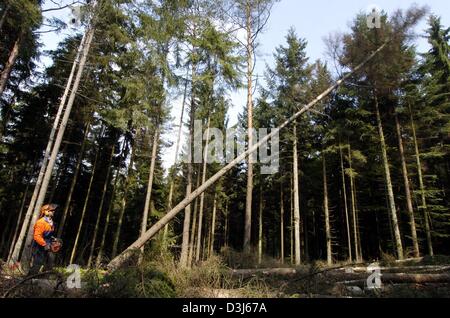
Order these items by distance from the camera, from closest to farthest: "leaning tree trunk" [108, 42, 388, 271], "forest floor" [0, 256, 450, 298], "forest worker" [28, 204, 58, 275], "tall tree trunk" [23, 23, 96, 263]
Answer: "forest floor" [0, 256, 450, 298]
"leaning tree trunk" [108, 42, 388, 271]
"forest worker" [28, 204, 58, 275]
"tall tree trunk" [23, 23, 96, 263]

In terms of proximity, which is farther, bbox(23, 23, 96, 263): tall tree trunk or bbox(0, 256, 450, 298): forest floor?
bbox(23, 23, 96, 263): tall tree trunk

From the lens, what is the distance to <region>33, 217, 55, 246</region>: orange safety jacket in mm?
7073

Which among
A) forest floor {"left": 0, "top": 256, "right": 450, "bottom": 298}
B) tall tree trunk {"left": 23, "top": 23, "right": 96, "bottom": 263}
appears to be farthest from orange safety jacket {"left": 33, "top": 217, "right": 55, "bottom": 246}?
tall tree trunk {"left": 23, "top": 23, "right": 96, "bottom": 263}

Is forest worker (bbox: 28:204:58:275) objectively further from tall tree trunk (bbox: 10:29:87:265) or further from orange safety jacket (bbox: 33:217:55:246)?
tall tree trunk (bbox: 10:29:87:265)

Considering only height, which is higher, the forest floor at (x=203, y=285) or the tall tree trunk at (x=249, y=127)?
the tall tree trunk at (x=249, y=127)

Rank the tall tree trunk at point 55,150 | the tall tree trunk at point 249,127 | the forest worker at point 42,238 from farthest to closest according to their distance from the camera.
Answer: the tall tree trunk at point 249,127, the tall tree trunk at point 55,150, the forest worker at point 42,238

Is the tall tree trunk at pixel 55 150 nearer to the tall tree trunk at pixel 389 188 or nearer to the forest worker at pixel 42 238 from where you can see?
the forest worker at pixel 42 238

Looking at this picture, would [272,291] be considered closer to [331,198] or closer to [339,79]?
[339,79]

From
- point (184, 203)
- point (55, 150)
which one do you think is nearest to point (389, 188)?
point (184, 203)

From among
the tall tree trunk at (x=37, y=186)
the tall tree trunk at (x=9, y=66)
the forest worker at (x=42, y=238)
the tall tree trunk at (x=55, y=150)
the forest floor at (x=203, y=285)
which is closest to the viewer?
the forest floor at (x=203, y=285)

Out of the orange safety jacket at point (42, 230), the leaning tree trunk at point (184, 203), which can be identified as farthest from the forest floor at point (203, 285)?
the orange safety jacket at point (42, 230)

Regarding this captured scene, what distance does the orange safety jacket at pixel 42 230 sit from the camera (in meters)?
7.07
